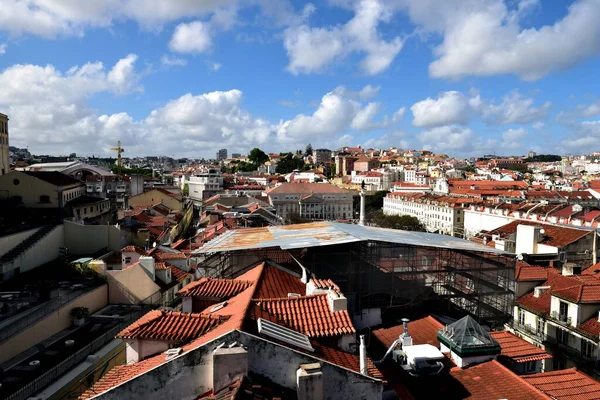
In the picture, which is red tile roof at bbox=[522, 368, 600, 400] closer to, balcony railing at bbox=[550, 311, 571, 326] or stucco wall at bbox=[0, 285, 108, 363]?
balcony railing at bbox=[550, 311, 571, 326]

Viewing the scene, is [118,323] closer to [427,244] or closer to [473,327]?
[427,244]

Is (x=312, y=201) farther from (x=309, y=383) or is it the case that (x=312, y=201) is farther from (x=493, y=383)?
(x=309, y=383)

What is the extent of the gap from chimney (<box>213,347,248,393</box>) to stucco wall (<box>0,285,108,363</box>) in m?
10.9

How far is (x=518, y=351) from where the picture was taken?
41.6ft

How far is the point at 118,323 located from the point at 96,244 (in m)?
13.0

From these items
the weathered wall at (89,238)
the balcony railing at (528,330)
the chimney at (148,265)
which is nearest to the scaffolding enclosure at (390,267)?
the chimney at (148,265)

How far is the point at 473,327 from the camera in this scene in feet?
38.1

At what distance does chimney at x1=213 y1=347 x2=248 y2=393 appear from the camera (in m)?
6.93

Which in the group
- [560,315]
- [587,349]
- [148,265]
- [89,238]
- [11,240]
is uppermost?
[11,240]

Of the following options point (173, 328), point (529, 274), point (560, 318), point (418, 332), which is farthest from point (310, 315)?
point (529, 274)

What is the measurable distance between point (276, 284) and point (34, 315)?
30.9 ft

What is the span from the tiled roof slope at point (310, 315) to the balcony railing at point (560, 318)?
1377 cm

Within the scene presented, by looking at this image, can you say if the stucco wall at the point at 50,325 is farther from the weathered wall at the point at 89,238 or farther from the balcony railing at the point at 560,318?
the balcony railing at the point at 560,318

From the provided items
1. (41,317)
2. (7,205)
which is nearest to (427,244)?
(41,317)
